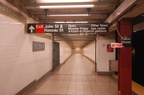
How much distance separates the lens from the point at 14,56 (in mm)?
3223

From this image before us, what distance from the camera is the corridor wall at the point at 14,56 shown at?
9.03 feet

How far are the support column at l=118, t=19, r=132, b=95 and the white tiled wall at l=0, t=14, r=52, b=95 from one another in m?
3.26

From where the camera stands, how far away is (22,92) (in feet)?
12.0

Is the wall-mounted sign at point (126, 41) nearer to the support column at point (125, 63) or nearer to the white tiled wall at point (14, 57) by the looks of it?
the support column at point (125, 63)

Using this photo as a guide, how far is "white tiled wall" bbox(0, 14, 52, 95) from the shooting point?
2750 millimetres

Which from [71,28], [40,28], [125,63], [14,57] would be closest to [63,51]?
[40,28]

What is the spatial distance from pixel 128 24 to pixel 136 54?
2.13 m

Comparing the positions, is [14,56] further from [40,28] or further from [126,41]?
[126,41]

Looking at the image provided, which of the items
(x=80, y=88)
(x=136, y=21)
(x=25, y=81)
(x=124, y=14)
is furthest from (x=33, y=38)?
(x=136, y=21)

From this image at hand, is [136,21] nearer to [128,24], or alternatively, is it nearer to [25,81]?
[128,24]

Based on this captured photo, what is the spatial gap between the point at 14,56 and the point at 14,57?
31 millimetres

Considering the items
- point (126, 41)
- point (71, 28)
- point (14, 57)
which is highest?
point (71, 28)

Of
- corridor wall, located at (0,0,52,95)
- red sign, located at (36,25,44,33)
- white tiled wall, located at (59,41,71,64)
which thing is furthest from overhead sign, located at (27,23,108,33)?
white tiled wall, located at (59,41,71,64)

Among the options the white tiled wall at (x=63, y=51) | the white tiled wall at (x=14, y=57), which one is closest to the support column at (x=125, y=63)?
the white tiled wall at (x=14, y=57)
